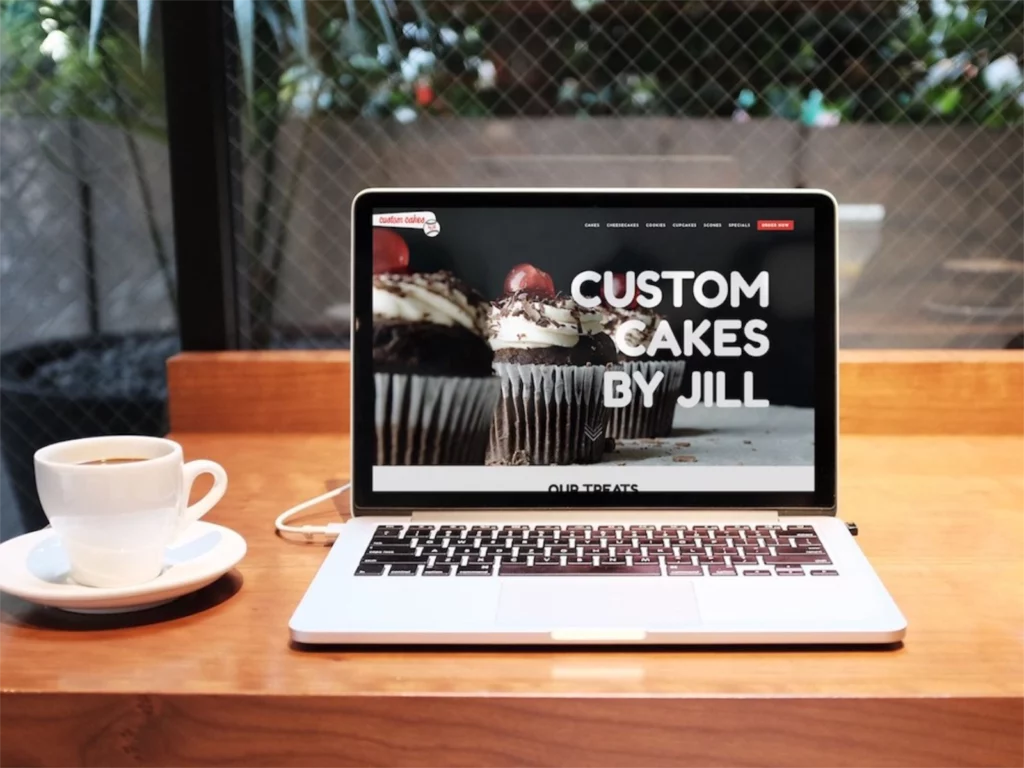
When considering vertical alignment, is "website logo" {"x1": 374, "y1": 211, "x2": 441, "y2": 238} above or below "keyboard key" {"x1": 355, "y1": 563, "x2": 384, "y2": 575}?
above

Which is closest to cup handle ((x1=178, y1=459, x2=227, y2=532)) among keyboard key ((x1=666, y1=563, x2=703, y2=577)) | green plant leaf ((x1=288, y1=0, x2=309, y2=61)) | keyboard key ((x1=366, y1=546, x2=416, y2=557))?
keyboard key ((x1=366, y1=546, x2=416, y2=557))

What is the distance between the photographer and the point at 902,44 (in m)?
1.31

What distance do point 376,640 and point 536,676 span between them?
0.34 feet

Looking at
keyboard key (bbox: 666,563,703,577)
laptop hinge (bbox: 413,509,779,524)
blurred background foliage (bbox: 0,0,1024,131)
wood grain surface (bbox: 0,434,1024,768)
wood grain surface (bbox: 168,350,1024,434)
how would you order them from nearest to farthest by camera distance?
wood grain surface (bbox: 0,434,1024,768)
keyboard key (bbox: 666,563,703,577)
laptop hinge (bbox: 413,509,779,524)
wood grain surface (bbox: 168,350,1024,434)
blurred background foliage (bbox: 0,0,1024,131)

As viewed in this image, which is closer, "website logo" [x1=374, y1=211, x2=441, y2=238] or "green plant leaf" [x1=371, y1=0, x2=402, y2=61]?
"website logo" [x1=374, y1=211, x2=441, y2=238]

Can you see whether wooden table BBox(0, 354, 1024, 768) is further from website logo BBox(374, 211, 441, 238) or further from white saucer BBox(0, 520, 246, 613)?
website logo BBox(374, 211, 441, 238)

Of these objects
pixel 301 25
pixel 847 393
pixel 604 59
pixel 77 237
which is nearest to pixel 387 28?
pixel 301 25

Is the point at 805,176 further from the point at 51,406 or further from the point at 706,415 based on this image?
the point at 51,406

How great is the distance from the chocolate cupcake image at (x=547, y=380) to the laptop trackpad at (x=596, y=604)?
166 mm

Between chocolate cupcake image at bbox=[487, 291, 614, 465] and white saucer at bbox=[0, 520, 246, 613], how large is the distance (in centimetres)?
24

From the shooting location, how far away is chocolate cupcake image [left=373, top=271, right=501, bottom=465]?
861 mm

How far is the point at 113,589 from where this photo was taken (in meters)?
0.67

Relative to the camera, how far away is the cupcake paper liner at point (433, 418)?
86 centimetres

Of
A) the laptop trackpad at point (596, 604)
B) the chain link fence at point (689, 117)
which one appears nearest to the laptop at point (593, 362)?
the laptop trackpad at point (596, 604)
